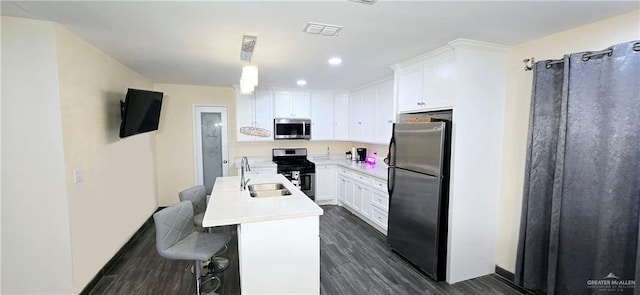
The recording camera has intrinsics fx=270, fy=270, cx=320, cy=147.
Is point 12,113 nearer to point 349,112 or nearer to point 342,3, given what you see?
point 342,3

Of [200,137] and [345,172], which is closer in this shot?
[345,172]

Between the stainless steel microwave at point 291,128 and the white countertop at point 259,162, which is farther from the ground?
the stainless steel microwave at point 291,128

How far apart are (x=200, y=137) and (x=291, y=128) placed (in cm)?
171

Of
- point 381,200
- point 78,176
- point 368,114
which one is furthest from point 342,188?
point 78,176

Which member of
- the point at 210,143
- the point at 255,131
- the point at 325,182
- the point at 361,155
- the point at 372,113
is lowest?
the point at 325,182

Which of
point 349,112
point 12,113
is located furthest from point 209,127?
point 12,113

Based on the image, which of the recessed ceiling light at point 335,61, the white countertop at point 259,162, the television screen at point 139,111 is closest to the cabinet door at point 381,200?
the recessed ceiling light at point 335,61

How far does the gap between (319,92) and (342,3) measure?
3721 mm

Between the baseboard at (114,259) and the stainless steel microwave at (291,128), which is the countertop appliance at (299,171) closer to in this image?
the stainless steel microwave at (291,128)

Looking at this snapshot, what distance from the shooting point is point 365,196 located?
4.22m

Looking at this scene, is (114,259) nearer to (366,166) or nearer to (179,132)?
(179,132)

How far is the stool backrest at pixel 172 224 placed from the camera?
86.3 inches

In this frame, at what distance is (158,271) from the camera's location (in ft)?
9.52

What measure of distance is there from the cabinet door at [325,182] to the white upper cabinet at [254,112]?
47.8 inches
